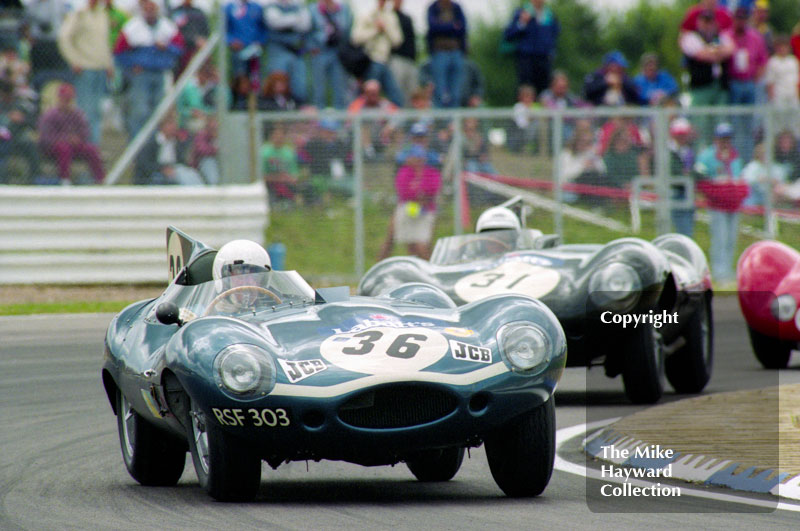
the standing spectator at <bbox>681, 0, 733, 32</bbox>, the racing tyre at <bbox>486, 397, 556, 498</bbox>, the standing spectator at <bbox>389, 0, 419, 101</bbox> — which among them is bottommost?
the racing tyre at <bbox>486, 397, 556, 498</bbox>

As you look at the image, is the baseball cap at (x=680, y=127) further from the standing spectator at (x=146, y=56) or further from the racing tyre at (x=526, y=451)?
the racing tyre at (x=526, y=451)

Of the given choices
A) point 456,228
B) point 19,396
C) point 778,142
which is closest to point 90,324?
point 19,396

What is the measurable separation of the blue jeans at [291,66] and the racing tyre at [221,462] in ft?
40.8

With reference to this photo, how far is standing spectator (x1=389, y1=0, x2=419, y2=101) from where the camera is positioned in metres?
19.1

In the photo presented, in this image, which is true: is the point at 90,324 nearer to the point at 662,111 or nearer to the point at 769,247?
the point at 769,247

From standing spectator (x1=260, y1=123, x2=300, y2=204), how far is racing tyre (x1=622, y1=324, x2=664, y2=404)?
27.3 ft

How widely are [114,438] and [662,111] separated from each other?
1072 cm

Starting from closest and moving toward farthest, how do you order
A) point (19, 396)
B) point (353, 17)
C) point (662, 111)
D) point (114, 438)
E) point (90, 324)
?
point (114, 438) → point (19, 396) → point (90, 324) → point (662, 111) → point (353, 17)

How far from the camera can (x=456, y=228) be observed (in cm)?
1712

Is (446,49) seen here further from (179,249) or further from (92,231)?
(179,249)

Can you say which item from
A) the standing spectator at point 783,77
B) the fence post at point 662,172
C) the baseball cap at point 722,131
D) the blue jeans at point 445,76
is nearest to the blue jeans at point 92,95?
the blue jeans at point 445,76

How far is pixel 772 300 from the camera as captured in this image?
11617 mm

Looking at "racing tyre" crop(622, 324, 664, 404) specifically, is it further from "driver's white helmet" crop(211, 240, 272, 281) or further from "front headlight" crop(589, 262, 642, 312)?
"driver's white helmet" crop(211, 240, 272, 281)

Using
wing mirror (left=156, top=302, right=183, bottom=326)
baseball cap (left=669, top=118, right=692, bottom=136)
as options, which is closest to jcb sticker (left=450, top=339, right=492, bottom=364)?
wing mirror (left=156, top=302, right=183, bottom=326)
